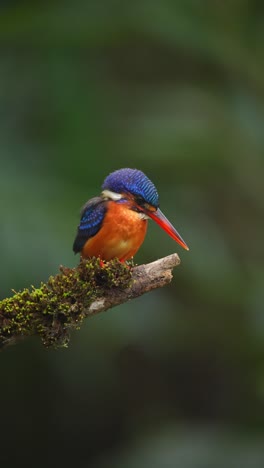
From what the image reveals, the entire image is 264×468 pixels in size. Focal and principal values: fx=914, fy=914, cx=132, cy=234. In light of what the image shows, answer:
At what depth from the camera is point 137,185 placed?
4195mm

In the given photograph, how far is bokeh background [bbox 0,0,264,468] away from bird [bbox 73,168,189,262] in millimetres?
1338

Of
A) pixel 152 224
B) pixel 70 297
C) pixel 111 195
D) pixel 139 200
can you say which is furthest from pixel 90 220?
pixel 152 224

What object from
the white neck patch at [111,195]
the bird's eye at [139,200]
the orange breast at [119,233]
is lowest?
the orange breast at [119,233]

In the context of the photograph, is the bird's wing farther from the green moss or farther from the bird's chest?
the green moss

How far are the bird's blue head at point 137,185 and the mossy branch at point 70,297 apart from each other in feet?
1.41

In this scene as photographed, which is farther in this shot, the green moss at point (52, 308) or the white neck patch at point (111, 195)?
the white neck patch at point (111, 195)

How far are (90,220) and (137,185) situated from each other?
37cm

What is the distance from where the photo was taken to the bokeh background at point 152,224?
246 inches

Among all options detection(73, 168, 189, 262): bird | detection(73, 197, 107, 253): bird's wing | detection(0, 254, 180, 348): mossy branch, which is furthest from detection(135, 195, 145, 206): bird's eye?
detection(0, 254, 180, 348): mossy branch

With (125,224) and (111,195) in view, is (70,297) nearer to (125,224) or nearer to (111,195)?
(125,224)

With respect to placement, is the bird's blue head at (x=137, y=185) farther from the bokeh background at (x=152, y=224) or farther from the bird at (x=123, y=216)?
the bokeh background at (x=152, y=224)

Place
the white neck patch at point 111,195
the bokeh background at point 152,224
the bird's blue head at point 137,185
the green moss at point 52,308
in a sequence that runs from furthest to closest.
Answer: the bokeh background at point 152,224 → the white neck patch at point 111,195 → the bird's blue head at point 137,185 → the green moss at point 52,308

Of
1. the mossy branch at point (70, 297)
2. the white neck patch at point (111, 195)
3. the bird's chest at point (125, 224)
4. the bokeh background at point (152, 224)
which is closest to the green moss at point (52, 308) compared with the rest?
the mossy branch at point (70, 297)

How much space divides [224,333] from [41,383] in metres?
1.65
